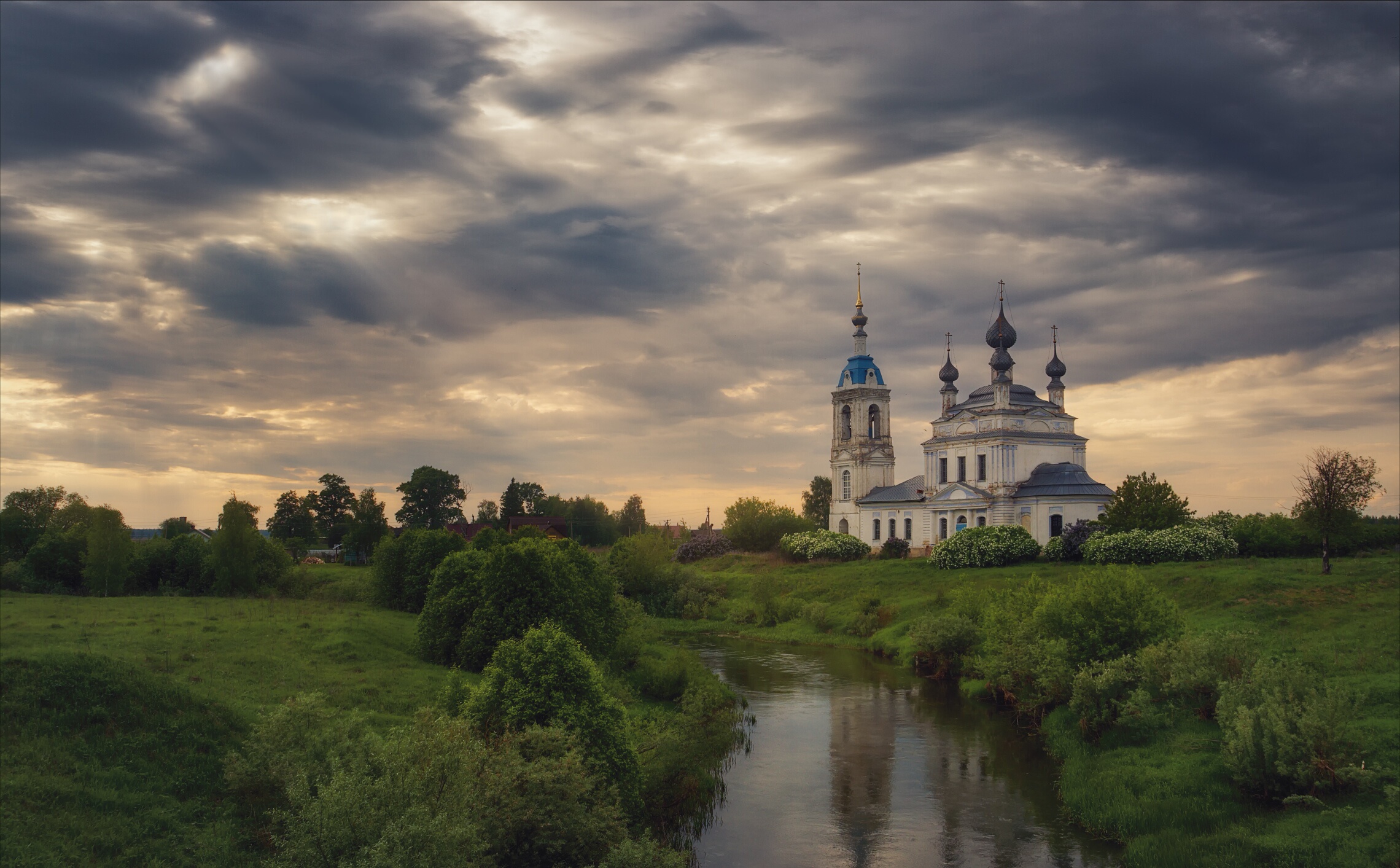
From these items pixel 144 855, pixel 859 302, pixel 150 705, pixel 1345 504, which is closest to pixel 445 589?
pixel 150 705

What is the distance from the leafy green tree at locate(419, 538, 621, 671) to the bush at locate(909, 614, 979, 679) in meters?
16.6

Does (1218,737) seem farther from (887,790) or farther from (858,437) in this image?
(858,437)

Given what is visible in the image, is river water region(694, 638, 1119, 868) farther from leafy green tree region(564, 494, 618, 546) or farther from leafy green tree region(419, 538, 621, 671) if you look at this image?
leafy green tree region(564, 494, 618, 546)

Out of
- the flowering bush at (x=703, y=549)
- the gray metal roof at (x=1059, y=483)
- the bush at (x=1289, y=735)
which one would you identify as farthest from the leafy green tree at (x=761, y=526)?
the bush at (x=1289, y=735)

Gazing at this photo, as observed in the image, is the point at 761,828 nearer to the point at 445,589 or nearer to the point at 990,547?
the point at 445,589

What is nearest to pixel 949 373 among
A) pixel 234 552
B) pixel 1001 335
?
pixel 1001 335

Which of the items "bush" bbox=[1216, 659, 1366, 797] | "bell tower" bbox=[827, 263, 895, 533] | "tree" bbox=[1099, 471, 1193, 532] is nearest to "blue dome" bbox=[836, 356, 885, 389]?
"bell tower" bbox=[827, 263, 895, 533]

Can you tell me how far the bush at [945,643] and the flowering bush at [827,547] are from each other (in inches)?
1560

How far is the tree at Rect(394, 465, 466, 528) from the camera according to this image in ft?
419

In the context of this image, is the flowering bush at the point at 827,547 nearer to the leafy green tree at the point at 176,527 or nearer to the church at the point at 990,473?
the church at the point at 990,473

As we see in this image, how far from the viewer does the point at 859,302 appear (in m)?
109

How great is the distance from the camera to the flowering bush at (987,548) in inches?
2717

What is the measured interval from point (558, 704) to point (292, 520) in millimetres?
104496

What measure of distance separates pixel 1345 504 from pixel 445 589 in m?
44.7
